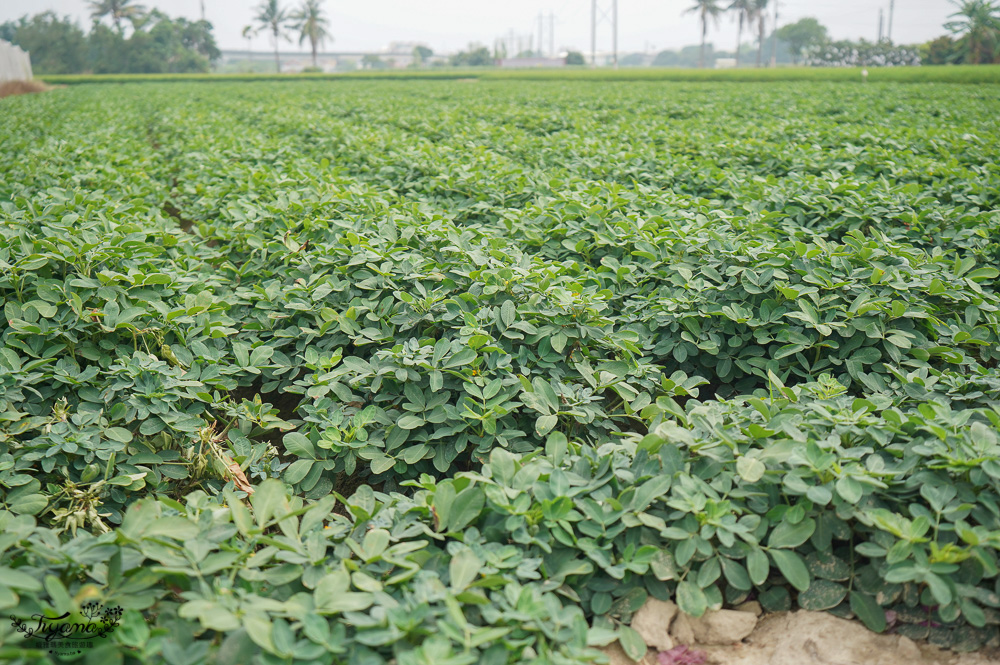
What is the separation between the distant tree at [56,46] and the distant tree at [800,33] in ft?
247

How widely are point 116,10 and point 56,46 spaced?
57.9 ft

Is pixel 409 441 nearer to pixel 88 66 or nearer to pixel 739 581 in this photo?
pixel 739 581

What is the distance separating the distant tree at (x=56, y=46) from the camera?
49.5 meters

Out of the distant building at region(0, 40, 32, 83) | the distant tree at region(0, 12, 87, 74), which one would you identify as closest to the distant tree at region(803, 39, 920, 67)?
the distant building at region(0, 40, 32, 83)

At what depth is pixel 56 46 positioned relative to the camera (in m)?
49.7

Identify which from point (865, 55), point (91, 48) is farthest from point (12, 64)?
point (865, 55)

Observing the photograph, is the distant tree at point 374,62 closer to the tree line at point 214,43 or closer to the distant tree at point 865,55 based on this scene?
the tree line at point 214,43

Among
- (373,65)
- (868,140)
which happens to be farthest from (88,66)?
(868,140)

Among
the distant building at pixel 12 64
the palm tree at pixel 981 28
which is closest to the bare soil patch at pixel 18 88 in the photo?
the distant building at pixel 12 64

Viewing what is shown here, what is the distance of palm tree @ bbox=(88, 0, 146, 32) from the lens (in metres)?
63.1

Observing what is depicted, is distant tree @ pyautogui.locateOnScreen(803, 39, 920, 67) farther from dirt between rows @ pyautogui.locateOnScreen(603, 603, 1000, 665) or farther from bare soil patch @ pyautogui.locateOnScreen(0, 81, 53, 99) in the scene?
dirt between rows @ pyautogui.locateOnScreen(603, 603, 1000, 665)

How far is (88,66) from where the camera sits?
5044cm

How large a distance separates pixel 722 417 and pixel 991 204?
327cm

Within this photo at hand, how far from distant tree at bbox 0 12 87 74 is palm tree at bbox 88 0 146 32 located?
14.7m
